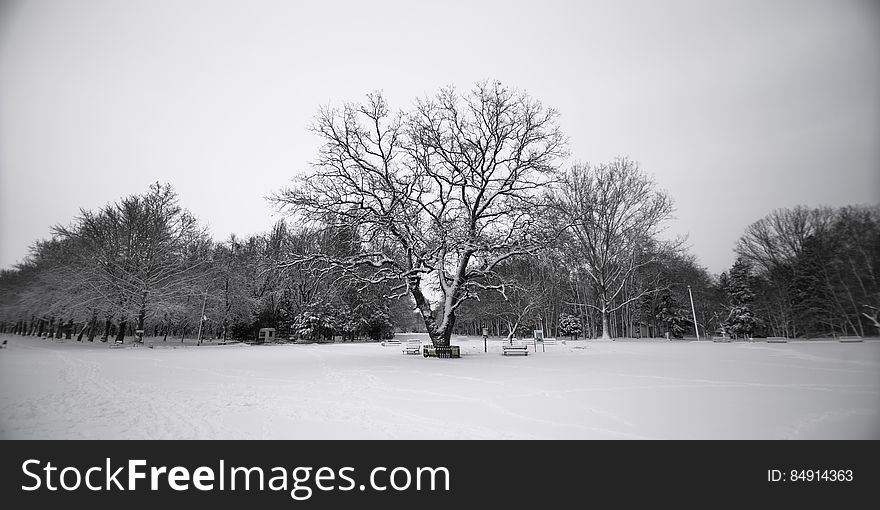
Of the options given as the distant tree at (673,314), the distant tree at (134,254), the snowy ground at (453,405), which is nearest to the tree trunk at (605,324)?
the snowy ground at (453,405)

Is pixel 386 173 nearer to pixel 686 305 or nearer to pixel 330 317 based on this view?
pixel 330 317

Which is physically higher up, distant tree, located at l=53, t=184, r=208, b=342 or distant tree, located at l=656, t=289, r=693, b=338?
distant tree, located at l=53, t=184, r=208, b=342

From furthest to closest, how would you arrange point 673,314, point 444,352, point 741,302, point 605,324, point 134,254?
1. point 673,314
2. point 741,302
3. point 605,324
4. point 134,254
5. point 444,352

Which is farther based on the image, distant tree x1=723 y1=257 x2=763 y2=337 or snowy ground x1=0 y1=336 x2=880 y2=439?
distant tree x1=723 y1=257 x2=763 y2=337

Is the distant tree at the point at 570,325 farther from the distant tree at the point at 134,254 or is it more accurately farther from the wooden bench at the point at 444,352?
the distant tree at the point at 134,254

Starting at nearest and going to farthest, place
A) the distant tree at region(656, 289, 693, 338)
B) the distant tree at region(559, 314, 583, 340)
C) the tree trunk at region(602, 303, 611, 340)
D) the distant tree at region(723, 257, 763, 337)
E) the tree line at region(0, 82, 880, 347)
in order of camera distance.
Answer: the tree line at region(0, 82, 880, 347), the tree trunk at region(602, 303, 611, 340), the distant tree at region(723, 257, 763, 337), the distant tree at region(656, 289, 693, 338), the distant tree at region(559, 314, 583, 340)

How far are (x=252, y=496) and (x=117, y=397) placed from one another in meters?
6.08

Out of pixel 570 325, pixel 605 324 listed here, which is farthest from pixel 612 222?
pixel 570 325

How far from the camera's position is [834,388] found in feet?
25.7

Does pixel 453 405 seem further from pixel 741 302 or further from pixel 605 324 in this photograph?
pixel 741 302

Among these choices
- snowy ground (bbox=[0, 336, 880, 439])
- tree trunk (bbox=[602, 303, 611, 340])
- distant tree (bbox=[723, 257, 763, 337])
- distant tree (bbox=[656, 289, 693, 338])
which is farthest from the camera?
distant tree (bbox=[656, 289, 693, 338])

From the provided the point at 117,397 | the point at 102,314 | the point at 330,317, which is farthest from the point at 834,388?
the point at 330,317

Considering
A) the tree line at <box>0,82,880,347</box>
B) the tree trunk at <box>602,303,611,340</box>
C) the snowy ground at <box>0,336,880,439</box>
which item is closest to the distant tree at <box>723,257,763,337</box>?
the tree line at <box>0,82,880,347</box>

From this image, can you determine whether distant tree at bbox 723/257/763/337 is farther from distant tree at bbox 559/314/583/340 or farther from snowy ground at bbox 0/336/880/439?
snowy ground at bbox 0/336/880/439
